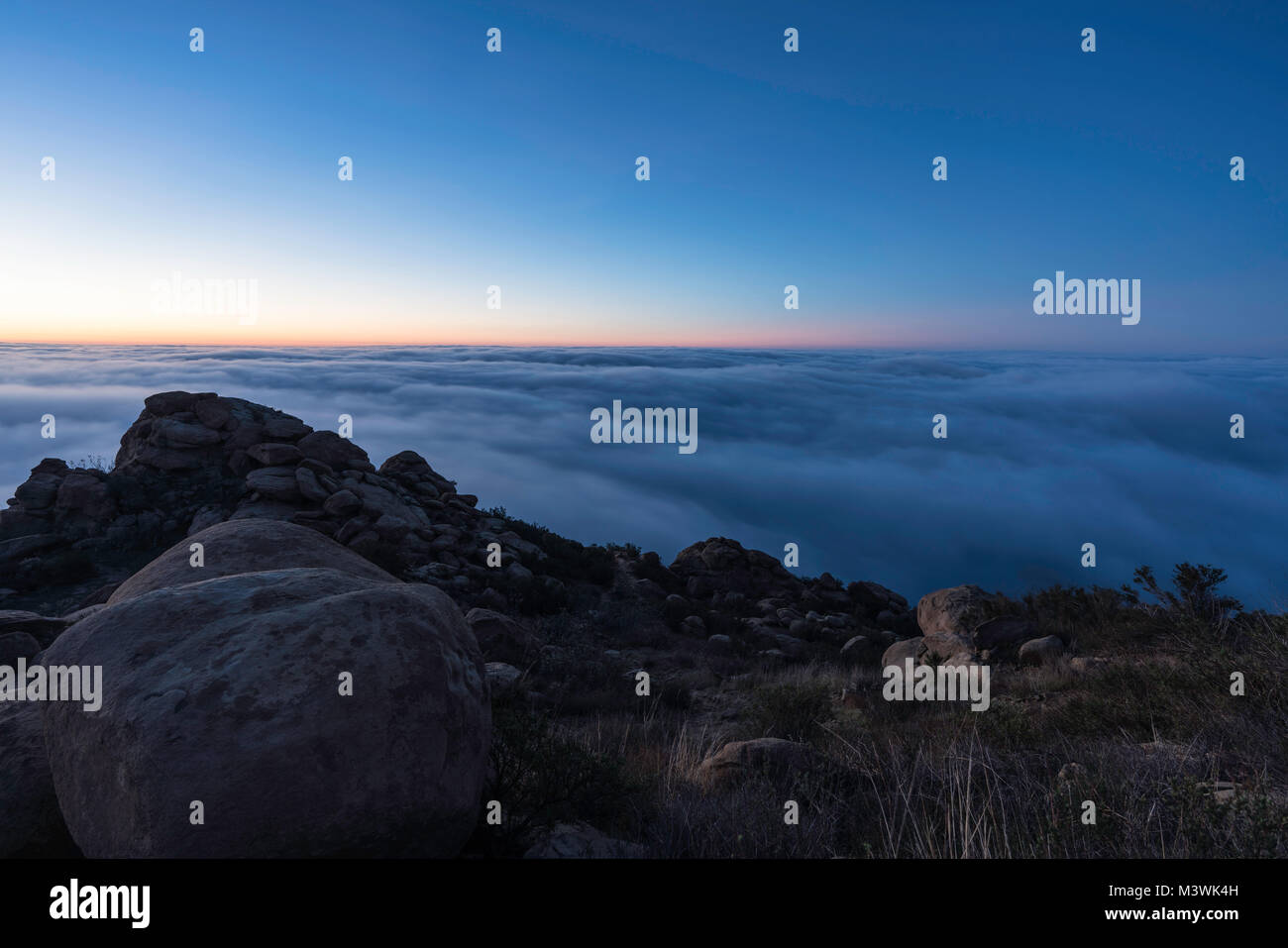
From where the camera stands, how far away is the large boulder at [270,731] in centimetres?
224

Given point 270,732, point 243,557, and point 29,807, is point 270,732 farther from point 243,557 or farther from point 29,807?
point 243,557

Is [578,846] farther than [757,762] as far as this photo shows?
No

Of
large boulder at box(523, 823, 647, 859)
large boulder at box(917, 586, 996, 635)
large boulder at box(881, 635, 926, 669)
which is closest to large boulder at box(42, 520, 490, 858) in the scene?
large boulder at box(523, 823, 647, 859)

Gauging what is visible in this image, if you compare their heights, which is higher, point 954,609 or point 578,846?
point 578,846

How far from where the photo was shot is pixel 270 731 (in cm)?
231

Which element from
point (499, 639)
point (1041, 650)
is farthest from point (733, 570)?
point (499, 639)

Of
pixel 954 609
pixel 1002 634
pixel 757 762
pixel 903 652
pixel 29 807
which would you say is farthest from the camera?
pixel 954 609

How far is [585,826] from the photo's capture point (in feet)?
11.4

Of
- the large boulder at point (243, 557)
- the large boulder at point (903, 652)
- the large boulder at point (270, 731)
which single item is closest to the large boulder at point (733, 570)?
the large boulder at point (903, 652)

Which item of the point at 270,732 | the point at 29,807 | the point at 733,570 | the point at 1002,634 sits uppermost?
the point at 270,732

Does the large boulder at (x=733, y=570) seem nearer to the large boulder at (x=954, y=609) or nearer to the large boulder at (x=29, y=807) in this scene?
the large boulder at (x=954, y=609)
